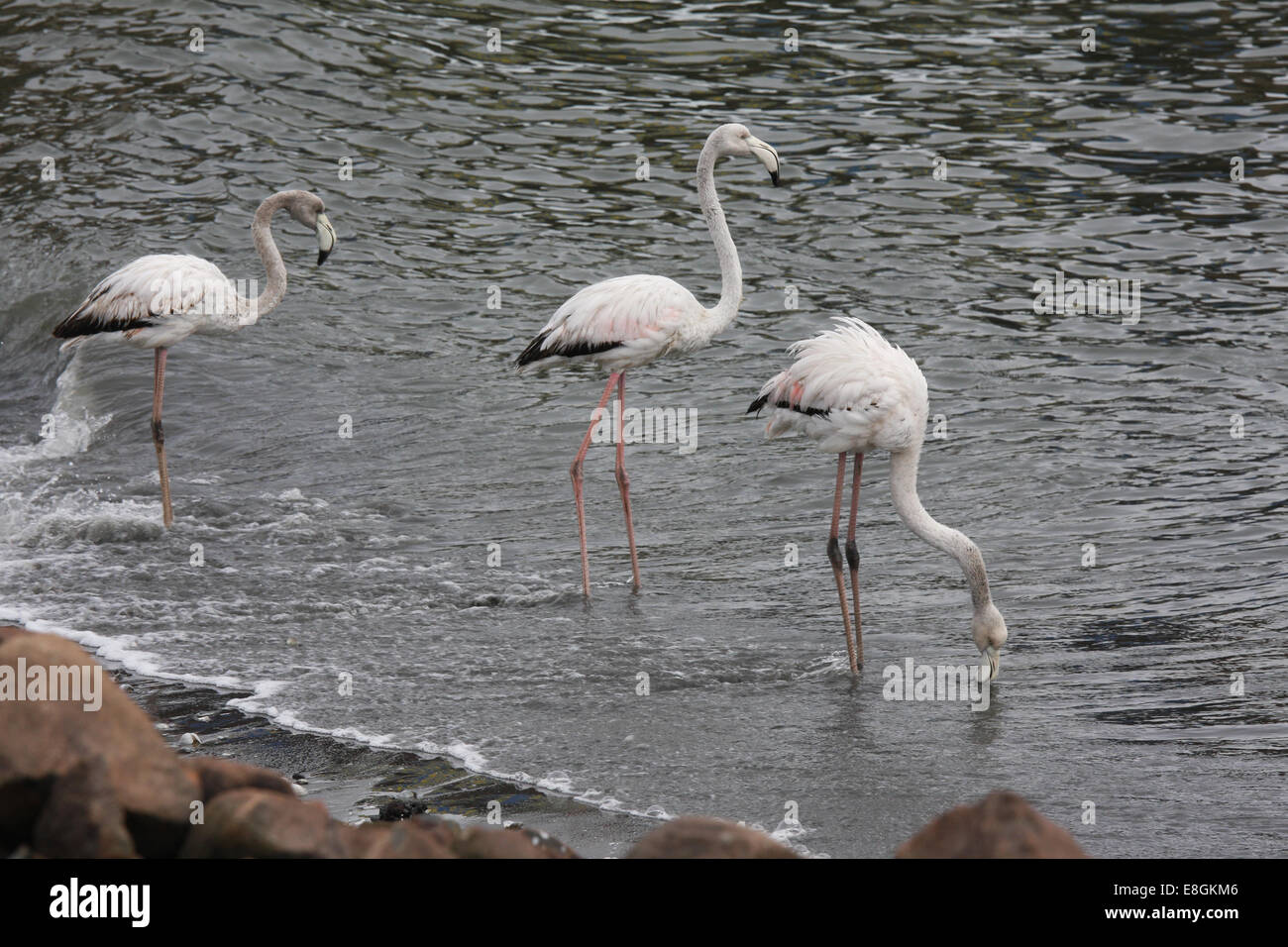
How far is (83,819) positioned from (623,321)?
17.3 feet

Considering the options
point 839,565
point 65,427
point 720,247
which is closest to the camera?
point 839,565

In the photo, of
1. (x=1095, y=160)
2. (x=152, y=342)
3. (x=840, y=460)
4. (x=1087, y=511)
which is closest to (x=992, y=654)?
(x=840, y=460)

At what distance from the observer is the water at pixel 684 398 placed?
6238mm

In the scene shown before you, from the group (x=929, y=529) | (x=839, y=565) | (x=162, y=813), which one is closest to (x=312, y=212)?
(x=839, y=565)

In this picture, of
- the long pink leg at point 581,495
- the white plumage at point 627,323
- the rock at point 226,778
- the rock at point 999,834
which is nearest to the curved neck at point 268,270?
the white plumage at point 627,323

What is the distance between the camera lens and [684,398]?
36.1 ft

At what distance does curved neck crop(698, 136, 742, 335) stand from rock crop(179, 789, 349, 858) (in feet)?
17.3

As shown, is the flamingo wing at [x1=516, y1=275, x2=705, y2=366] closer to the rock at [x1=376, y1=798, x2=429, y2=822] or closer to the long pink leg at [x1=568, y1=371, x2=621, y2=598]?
the long pink leg at [x1=568, y1=371, x2=621, y2=598]

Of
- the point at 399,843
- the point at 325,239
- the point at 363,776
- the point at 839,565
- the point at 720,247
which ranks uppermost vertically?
the point at 325,239

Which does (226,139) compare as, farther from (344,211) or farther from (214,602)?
(214,602)

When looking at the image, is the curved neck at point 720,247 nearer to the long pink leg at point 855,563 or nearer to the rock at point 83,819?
the long pink leg at point 855,563

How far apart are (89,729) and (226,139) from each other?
1300cm

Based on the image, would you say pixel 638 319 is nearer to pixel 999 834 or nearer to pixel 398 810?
pixel 398 810

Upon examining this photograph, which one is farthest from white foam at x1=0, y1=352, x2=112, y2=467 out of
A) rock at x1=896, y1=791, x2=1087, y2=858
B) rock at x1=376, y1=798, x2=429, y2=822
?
rock at x1=896, y1=791, x2=1087, y2=858
